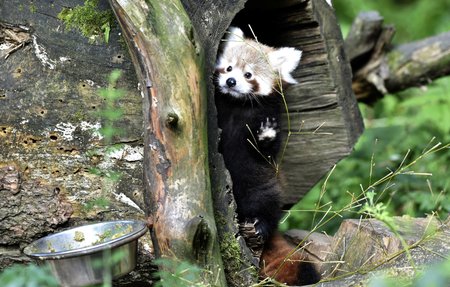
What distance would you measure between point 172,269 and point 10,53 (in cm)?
142

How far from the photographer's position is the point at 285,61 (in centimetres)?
458

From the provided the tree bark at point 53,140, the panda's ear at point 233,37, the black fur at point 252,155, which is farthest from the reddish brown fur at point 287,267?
the panda's ear at point 233,37

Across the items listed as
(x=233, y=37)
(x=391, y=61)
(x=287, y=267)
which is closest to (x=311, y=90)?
(x=233, y=37)

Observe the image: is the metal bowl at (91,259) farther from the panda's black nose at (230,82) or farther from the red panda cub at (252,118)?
the panda's black nose at (230,82)

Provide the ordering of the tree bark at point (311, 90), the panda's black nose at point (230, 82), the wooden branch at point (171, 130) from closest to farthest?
the wooden branch at point (171, 130) < the tree bark at point (311, 90) < the panda's black nose at point (230, 82)

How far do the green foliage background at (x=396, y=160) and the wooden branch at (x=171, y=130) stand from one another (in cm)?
143

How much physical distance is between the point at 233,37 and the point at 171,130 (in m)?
1.72

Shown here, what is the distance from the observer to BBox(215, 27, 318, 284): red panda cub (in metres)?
4.12

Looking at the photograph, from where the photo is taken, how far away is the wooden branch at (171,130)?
10.2ft

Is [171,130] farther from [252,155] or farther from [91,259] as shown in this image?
[252,155]

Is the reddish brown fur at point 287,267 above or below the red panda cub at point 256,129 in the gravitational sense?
below

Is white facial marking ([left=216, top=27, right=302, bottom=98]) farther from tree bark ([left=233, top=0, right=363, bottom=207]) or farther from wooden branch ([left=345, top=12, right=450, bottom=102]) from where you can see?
wooden branch ([left=345, top=12, right=450, bottom=102])

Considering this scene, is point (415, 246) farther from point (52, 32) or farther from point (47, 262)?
point (52, 32)

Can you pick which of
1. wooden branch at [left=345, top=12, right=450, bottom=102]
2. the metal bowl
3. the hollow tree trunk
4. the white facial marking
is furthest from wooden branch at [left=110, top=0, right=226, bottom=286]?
wooden branch at [left=345, top=12, right=450, bottom=102]
